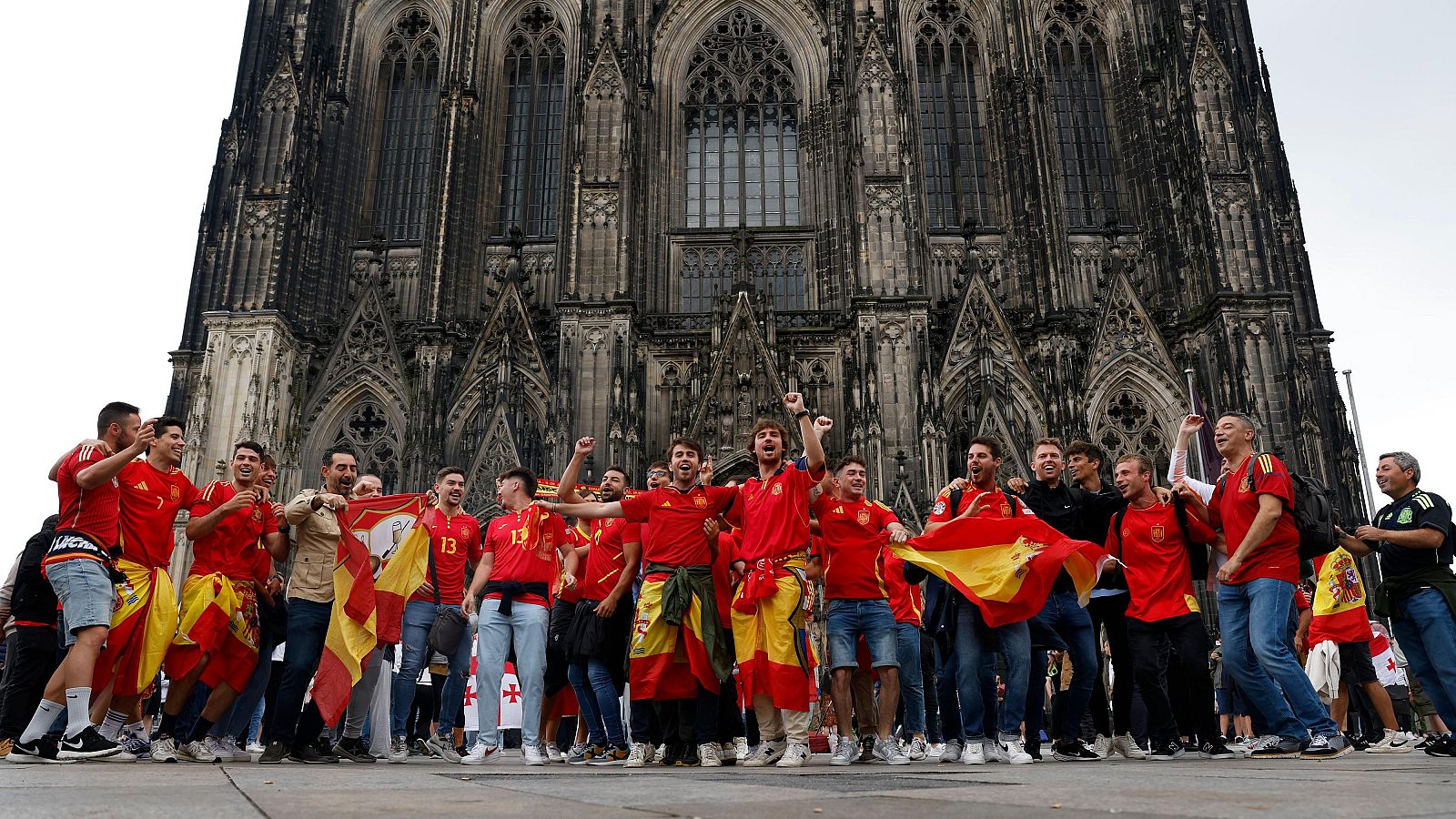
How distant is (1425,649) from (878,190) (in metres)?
16.0

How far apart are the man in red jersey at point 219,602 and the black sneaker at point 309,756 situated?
24.6 inches

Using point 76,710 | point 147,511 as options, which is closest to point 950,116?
point 147,511

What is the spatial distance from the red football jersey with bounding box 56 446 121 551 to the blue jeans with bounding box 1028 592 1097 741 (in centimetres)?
616

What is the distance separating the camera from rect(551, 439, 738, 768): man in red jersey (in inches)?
264

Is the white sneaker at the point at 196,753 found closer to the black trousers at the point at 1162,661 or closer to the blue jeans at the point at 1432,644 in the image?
the black trousers at the point at 1162,661

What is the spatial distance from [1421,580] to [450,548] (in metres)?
6.98

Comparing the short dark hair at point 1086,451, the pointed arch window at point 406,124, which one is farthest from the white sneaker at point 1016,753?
the pointed arch window at point 406,124

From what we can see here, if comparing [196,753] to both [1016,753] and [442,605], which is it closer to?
[442,605]

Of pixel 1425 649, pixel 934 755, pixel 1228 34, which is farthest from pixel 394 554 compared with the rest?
pixel 1228 34

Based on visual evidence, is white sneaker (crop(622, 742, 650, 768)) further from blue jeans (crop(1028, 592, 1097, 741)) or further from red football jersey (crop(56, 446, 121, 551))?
red football jersey (crop(56, 446, 121, 551))

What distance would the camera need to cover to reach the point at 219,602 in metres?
6.93

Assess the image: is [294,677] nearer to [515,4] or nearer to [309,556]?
[309,556]

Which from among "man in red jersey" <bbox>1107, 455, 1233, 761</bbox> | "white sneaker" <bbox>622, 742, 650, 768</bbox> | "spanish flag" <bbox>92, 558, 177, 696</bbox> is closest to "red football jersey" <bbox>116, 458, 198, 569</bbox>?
"spanish flag" <bbox>92, 558, 177, 696</bbox>

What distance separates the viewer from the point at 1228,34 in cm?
2427
